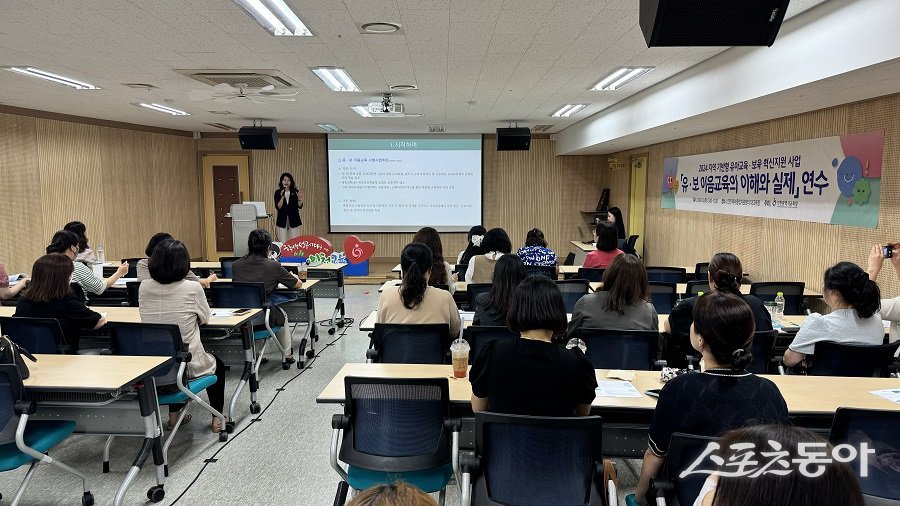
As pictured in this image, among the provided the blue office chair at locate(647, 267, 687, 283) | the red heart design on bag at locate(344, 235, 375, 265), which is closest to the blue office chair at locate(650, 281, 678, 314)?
the blue office chair at locate(647, 267, 687, 283)

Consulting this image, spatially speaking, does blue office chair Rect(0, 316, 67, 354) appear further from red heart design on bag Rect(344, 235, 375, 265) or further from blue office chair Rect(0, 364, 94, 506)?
red heart design on bag Rect(344, 235, 375, 265)

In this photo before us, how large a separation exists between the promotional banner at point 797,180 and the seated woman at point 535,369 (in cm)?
409

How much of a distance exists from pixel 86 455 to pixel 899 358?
16.9 ft

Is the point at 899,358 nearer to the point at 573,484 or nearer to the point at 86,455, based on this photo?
the point at 573,484

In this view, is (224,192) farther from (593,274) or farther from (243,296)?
(593,274)

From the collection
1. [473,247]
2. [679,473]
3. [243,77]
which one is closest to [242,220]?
[243,77]

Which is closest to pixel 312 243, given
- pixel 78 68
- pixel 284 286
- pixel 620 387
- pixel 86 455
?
pixel 284 286

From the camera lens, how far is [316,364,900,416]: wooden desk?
231 centimetres

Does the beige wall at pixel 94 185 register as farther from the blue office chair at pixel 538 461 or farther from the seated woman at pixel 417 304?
the blue office chair at pixel 538 461

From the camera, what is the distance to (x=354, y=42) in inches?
173

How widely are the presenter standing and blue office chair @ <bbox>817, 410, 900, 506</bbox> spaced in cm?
1062

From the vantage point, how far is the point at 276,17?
379 cm

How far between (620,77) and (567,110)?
8.15 ft

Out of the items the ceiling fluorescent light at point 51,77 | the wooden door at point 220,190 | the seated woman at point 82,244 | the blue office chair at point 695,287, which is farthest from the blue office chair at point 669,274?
the wooden door at point 220,190
